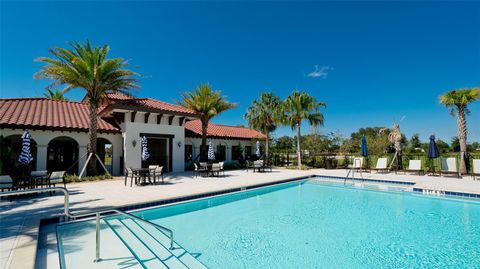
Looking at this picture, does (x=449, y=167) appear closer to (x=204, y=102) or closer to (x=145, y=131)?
(x=204, y=102)

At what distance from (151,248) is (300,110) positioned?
781 inches

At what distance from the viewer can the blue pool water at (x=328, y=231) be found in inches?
188

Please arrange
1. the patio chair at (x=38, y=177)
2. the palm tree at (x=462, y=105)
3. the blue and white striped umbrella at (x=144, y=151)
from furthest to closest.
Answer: the palm tree at (x=462, y=105) → the blue and white striped umbrella at (x=144, y=151) → the patio chair at (x=38, y=177)

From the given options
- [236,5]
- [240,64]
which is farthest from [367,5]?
[240,64]

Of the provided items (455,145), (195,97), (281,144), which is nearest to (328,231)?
(195,97)

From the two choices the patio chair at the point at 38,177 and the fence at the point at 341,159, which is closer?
the patio chair at the point at 38,177

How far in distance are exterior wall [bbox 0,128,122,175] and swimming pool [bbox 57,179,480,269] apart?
10.5 metres

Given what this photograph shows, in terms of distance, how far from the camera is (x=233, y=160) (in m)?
25.6

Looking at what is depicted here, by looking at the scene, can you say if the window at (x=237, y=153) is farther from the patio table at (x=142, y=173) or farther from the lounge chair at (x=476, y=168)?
the lounge chair at (x=476, y=168)

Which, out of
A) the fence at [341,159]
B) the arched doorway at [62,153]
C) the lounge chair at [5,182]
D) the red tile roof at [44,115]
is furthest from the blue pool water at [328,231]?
the arched doorway at [62,153]

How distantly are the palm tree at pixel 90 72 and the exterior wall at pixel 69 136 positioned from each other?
1116mm

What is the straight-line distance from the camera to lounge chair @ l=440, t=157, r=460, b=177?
14875 mm

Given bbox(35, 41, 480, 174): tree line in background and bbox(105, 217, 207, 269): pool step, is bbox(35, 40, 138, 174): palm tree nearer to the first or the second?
bbox(35, 41, 480, 174): tree line in background

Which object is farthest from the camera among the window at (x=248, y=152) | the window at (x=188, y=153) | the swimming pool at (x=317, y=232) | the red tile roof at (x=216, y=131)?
the window at (x=248, y=152)
